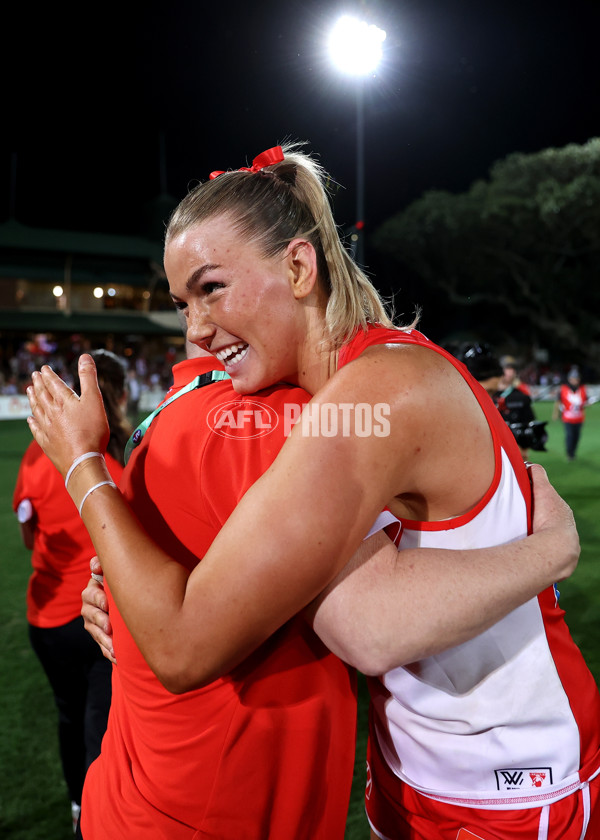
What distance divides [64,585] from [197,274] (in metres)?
2.27

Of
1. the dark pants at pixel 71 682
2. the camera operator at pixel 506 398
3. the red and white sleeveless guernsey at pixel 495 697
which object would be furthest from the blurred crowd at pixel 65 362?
the red and white sleeveless guernsey at pixel 495 697

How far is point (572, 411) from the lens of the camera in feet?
43.2

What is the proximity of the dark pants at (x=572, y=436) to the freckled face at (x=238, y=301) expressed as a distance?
1302cm

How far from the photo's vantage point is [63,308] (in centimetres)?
3891

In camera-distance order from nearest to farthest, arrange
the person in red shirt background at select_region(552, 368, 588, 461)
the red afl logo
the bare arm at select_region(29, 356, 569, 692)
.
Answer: the bare arm at select_region(29, 356, 569, 692) → the red afl logo → the person in red shirt background at select_region(552, 368, 588, 461)

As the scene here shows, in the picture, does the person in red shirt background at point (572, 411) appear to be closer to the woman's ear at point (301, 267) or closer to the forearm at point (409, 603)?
the woman's ear at point (301, 267)

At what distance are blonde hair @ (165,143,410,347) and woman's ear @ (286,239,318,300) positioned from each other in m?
0.02

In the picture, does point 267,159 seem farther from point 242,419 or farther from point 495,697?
point 495,697

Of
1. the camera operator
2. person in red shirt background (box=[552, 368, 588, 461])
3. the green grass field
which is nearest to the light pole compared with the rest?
the camera operator

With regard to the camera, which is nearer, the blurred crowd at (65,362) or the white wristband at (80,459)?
the white wristband at (80,459)

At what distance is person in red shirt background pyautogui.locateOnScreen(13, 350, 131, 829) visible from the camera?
3.02 m

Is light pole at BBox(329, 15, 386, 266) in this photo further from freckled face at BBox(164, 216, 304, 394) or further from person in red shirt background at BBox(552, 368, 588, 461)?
person in red shirt background at BBox(552, 368, 588, 461)

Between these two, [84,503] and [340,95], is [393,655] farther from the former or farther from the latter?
[340,95]

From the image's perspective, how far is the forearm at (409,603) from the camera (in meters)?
1.09
